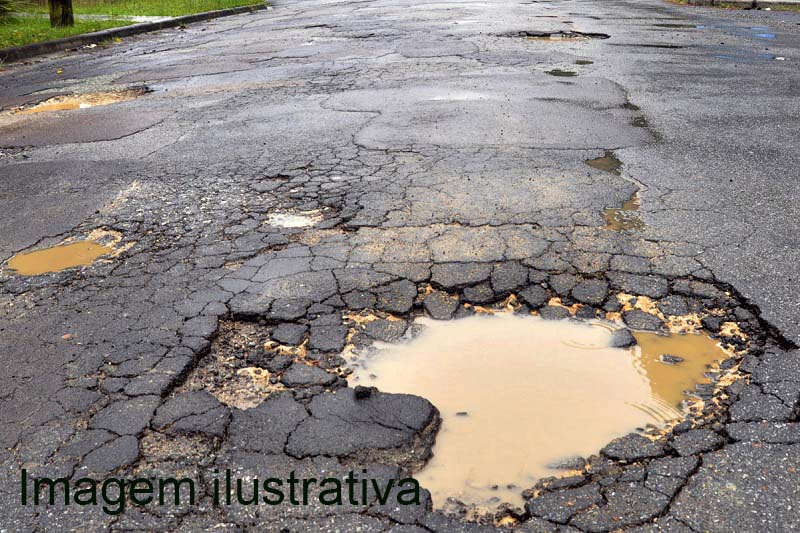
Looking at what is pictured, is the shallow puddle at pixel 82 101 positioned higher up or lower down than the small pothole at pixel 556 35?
lower down

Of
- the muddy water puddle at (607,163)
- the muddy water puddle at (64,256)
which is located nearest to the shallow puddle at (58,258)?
the muddy water puddle at (64,256)

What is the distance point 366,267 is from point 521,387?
4.12 feet

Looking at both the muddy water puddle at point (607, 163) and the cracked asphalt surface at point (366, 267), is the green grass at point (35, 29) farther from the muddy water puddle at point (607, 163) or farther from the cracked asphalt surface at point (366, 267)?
the muddy water puddle at point (607, 163)

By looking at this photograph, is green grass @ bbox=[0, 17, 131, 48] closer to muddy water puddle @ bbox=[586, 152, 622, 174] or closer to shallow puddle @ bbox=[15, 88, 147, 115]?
shallow puddle @ bbox=[15, 88, 147, 115]

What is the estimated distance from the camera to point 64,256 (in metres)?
4.09

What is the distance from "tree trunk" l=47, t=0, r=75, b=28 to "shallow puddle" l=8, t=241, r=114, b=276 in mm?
13503

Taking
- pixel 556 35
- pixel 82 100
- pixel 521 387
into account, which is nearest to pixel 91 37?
pixel 82 100

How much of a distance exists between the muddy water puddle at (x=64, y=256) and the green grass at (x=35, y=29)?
1088cm

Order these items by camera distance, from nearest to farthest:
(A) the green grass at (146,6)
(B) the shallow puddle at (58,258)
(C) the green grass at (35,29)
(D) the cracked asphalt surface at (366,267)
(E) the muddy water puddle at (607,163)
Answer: (D) the cracked asphalt surface at (366,267) → (B) the shallow puddle at (58,258) → (E) the muddy water puddle at (607,163) → (C) the green grass at (35,29) → (A) the green grass at (146,6)

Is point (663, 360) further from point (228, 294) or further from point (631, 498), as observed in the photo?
point (228, 294)

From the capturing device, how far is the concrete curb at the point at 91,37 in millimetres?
12680

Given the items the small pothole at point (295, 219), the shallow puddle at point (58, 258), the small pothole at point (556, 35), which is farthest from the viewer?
the small pothole at point (556, 35)

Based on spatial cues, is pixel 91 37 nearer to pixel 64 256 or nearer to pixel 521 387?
pixel 64 256

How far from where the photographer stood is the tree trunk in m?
15.1
